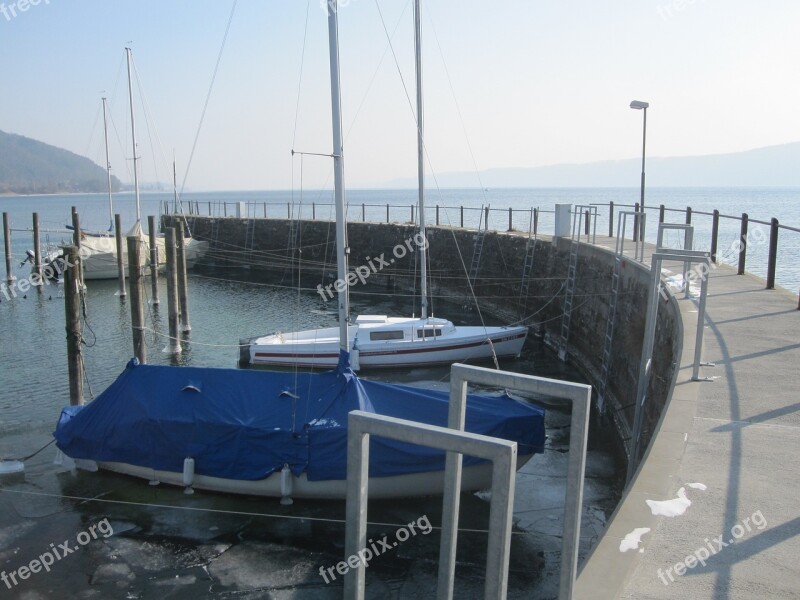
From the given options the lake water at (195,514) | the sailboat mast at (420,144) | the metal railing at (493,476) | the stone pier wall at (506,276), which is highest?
the sailboat mast at (420,144)

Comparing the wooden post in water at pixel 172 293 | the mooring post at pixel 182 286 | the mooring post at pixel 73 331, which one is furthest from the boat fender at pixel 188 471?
the mooring post at pixel 182 286

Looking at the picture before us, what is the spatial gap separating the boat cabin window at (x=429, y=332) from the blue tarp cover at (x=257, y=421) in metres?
9.84

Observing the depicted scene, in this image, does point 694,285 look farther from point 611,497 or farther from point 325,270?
point 325,270

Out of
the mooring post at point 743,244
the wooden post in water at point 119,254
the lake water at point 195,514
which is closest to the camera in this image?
the lake water at point 195,514

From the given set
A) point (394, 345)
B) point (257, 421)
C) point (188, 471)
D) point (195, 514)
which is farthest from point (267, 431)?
point (394, 345)

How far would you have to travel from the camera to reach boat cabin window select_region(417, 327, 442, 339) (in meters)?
23.1

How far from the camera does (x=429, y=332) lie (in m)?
23.3

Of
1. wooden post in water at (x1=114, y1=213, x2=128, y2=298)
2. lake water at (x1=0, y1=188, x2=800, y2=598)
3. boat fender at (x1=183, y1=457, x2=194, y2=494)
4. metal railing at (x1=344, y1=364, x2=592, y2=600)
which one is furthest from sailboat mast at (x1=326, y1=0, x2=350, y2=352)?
wooden post in water at (x1=114, y1=213, x2=128, y2=298)

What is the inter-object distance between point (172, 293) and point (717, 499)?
929 inches

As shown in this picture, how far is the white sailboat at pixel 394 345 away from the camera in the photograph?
Result: 2281 cm

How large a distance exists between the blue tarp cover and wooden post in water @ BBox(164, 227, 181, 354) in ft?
37.8

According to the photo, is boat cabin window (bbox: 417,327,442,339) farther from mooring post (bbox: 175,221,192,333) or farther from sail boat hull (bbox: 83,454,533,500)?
mooring post (bbox: 175,221,192,333)

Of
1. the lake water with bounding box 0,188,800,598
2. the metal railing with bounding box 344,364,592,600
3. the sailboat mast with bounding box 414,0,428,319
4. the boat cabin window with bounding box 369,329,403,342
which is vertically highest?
the sailboat mast with bounding box 414,0,428,319

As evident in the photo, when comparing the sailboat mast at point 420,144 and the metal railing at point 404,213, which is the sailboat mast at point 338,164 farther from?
the sailboat mast at point 420,144
